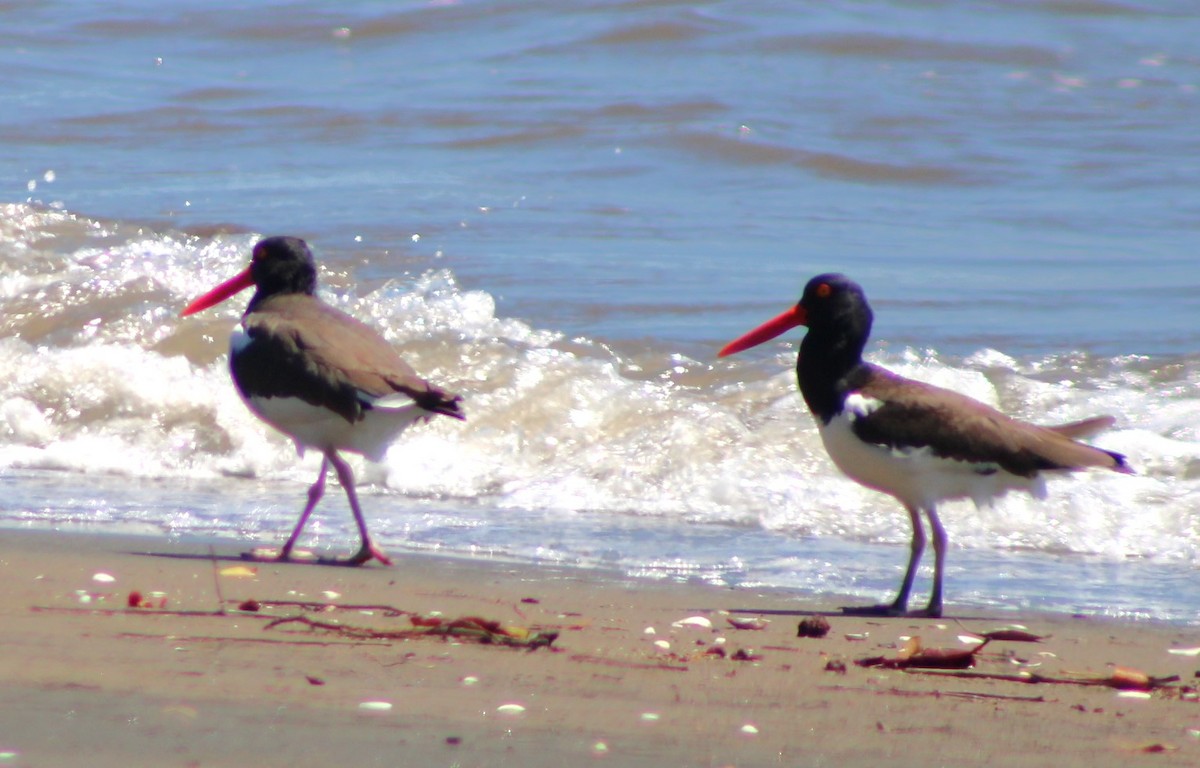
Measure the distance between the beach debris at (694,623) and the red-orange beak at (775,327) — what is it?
1520mm

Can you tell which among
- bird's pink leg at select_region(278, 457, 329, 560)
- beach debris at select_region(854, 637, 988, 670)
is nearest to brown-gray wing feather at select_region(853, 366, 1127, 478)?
beach debris at select_region(854, 637, 988, 670)

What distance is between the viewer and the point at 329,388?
570cm

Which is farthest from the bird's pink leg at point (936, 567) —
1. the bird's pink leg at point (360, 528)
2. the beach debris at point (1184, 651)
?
the bird's pink leg at point (360, 528)

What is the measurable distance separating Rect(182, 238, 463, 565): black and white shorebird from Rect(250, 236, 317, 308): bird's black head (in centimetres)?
28

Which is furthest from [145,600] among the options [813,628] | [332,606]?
[813,628]

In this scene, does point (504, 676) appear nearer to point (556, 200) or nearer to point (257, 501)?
point (257, 501)

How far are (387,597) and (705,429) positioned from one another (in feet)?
9.47

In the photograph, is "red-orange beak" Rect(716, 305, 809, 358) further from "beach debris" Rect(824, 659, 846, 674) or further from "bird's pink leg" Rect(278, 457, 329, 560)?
"beach debris" Rect(824, 659, 846, 674)

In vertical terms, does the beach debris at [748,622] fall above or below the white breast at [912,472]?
below

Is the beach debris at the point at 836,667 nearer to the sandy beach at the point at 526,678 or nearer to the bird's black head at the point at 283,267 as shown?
the sandy beach at the point at 526,678

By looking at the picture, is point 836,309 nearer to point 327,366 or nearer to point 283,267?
point 327,366

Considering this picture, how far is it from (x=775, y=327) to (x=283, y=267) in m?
1.99

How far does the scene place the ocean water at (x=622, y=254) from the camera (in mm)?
6305

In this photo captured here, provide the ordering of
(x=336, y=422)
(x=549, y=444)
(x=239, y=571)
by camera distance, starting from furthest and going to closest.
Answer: (x=549, y=444), (x=336, y=422), (x=239, y=571)
